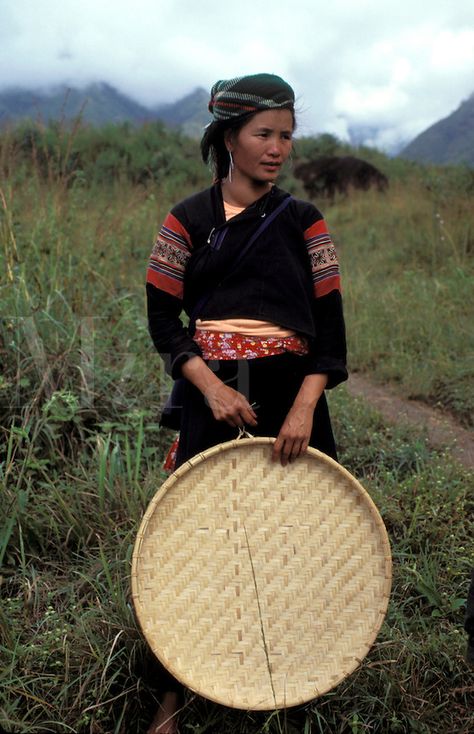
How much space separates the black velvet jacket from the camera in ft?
5.48

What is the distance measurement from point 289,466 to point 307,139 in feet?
47.5

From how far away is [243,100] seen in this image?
162 cm

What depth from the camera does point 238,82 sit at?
1616mm

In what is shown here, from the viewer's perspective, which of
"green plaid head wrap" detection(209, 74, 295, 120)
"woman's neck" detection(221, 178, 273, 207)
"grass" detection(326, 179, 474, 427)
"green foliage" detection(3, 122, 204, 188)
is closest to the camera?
"green plaid head wrap" detection(209, 74, 295, 120)

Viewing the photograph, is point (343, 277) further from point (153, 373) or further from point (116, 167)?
point (116, 167)

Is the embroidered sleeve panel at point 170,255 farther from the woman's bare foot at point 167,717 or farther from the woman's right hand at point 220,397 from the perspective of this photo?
the woman's bare foot at point 167,717

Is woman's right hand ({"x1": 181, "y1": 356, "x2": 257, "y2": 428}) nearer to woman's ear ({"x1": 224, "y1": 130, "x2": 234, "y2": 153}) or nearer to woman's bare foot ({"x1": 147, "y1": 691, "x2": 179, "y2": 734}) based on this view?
woman's ear ({"x1": 224, "y1": 130, "x2": 234, "y2": 153})

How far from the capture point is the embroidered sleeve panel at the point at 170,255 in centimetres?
168

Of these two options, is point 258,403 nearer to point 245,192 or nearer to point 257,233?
point 257,233

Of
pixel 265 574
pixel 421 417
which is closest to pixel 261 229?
pixel 265 574

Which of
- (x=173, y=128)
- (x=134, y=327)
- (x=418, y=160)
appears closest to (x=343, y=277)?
(x=134, y=327)

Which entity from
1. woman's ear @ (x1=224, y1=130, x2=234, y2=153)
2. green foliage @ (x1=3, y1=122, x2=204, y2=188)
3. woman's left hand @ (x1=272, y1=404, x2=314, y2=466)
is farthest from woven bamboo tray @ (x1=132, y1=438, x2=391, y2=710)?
green foliage @ (x1=3, y1=122, x2=204, y2=188)

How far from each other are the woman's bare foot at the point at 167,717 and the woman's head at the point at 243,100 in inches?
55.3

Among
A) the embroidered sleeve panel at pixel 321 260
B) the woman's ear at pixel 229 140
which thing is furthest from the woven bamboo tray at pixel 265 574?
the woman's ear at pixel 229 140
